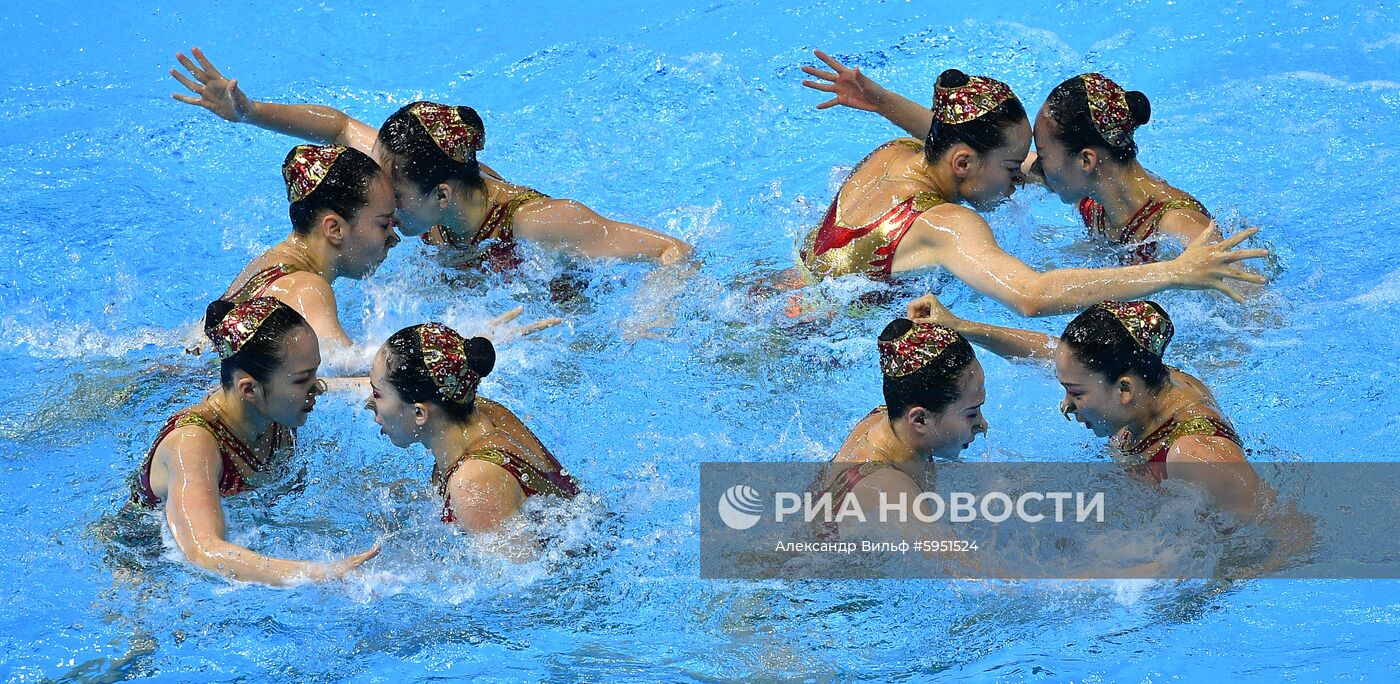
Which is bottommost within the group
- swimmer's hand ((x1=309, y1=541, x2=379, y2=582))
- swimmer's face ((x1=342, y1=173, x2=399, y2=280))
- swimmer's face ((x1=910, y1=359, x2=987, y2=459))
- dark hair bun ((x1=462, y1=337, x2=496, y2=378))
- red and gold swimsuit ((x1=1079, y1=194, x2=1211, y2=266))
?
→ swimmer's hand ((x1=309, y1=541, x2=379, y2=582))

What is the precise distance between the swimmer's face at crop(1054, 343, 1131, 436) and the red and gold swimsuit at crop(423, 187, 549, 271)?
248cm

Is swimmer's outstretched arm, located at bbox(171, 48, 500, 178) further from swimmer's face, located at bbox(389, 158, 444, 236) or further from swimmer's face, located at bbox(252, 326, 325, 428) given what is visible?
swimmer's face, located at bbox(252, 326, 325, 428)

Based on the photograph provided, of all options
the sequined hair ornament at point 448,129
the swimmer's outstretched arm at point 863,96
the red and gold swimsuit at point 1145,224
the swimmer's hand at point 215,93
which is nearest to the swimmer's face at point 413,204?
the sequined hair ornament at point 448,129

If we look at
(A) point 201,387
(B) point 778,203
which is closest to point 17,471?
(A) point 201,387

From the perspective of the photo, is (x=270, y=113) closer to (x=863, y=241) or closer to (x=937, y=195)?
(x=863, y=241)

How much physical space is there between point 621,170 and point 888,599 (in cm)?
393

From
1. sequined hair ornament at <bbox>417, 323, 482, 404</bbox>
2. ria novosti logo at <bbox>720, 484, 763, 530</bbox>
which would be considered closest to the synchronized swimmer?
sequined hair ornament at <bbox>417, 323, 482, 404</bbox>

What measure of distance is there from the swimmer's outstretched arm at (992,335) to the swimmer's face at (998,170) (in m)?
0.57

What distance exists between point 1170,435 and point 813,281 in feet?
6.11

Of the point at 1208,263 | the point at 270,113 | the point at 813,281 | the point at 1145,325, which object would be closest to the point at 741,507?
the point at 813,281

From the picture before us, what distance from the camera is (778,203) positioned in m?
7.59

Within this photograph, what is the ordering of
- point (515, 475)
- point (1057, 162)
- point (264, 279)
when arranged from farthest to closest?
point (1057, 162)
point (264, 279)
point (515, 475)

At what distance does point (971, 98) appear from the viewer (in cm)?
534

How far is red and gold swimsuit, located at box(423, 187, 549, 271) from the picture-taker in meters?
5.88
